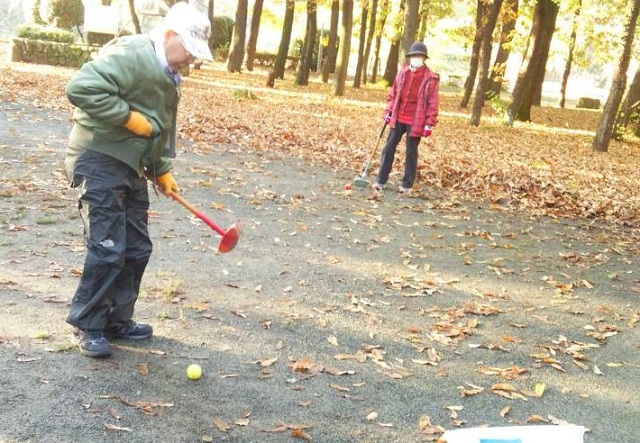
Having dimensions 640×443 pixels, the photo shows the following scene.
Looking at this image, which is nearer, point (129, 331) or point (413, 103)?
point (129, 331)

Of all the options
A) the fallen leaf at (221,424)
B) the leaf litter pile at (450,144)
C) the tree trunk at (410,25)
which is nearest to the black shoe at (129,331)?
the fallen leaf at (221,424)

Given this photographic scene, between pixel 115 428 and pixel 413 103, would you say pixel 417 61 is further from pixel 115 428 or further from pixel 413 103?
pixel 115 428

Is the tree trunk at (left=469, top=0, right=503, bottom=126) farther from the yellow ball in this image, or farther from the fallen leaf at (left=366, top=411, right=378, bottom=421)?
the yellow ball

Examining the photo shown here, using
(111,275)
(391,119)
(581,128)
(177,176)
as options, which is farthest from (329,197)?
(581,128)

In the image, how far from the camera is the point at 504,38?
75.7 feet

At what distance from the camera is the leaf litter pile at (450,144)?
10125mm

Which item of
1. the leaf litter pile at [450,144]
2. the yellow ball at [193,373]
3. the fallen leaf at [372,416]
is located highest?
the leaf litter pile at [450,144]

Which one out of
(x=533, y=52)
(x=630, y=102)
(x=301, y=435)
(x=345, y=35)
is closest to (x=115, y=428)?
(x=301, y=435)

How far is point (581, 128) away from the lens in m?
20.6

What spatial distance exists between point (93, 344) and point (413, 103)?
249 inches

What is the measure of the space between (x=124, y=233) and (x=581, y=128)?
1934 centimetres

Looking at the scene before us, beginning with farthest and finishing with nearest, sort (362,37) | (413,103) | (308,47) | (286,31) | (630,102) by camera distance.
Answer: (362,37)
(308,47)
(286,31)
(630,102)
(413,103)

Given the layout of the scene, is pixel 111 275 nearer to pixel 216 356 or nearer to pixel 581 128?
pixel 216 356

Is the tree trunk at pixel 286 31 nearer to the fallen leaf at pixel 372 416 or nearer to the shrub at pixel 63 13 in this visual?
the shrub at pixel 63 13
